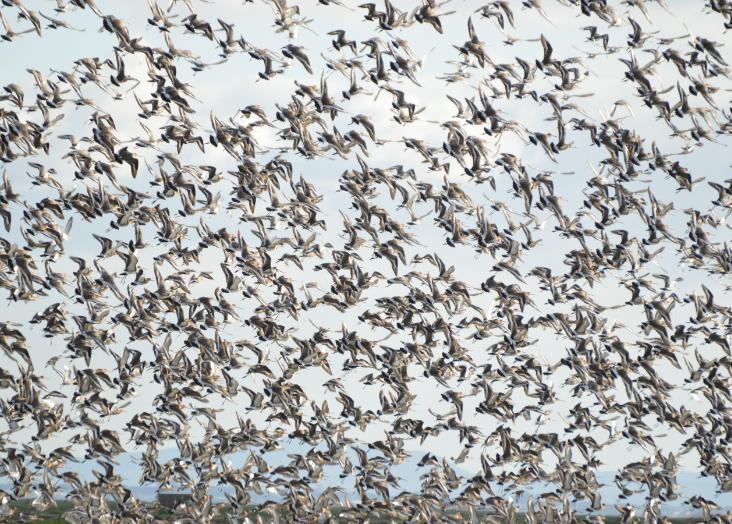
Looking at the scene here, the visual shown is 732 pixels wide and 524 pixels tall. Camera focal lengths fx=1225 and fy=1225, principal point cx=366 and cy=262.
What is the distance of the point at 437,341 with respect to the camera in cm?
6069

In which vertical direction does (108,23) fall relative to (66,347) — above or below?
above

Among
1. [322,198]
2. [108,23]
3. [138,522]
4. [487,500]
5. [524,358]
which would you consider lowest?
[138,522]

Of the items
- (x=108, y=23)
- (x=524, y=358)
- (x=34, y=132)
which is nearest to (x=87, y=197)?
(x=34, y=132)

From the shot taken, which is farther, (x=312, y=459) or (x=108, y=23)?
(x=312, y=459)

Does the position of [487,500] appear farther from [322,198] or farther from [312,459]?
[322,198]

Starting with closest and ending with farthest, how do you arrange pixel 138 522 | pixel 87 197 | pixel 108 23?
pixel 108 23, pixel 87 197, pixel 138 522

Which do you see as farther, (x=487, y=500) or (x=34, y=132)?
(x=487, y=500)

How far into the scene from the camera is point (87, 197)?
55.3m

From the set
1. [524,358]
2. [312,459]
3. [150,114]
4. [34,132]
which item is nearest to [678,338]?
[524,358]

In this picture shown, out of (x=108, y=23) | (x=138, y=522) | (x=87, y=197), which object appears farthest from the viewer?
(x=138, y=522)

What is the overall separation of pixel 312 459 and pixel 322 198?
13.3 m

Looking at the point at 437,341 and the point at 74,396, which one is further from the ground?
the point at 437,341

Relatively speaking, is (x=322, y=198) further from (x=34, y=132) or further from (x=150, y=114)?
(x=34, y=132)

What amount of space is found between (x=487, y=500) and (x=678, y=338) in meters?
12.6
